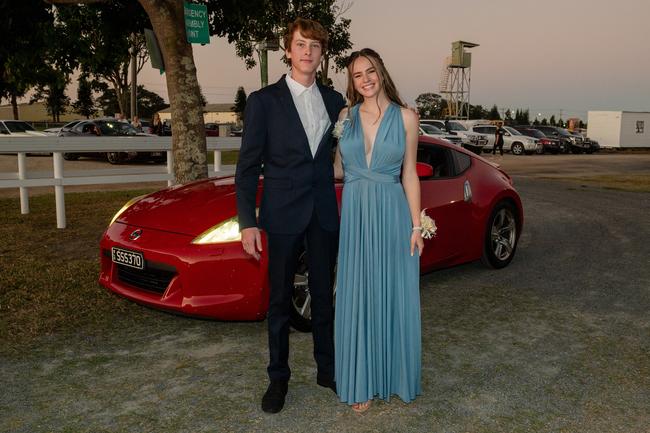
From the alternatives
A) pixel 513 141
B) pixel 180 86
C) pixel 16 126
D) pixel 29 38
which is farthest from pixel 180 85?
pixel 513 141

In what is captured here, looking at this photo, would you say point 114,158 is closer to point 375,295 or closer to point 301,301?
point 301,301

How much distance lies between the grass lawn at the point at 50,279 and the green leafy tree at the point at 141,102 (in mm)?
123293

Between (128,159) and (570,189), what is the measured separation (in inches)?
597

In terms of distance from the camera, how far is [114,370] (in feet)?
12.2

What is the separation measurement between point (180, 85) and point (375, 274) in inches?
211

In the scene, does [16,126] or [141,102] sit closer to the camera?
[16,126]

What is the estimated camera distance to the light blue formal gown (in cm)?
313

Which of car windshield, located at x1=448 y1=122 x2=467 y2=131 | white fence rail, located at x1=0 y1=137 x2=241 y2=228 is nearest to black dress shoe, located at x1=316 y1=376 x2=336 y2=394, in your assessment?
white fence rail, located at x1=0 y1=137 x2=241 y2=228

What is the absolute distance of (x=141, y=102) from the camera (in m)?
135

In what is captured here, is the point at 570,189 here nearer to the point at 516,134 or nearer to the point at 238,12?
the point at 238,12

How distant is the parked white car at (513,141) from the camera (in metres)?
33.1

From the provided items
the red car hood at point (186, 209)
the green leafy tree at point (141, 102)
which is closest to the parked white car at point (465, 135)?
the red car hood at point (186, 209)

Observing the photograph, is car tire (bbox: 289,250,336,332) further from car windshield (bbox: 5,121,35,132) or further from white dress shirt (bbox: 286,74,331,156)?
car windshield (bbox: 5,121,35,132)

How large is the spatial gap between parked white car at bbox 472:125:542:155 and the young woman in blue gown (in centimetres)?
3119
